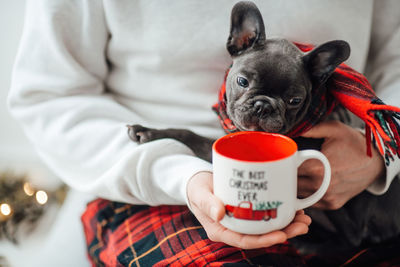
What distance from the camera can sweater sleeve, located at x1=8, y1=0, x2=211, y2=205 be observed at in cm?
95

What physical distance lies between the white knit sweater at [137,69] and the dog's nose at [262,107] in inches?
8.1

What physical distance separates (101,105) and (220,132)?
33 cm

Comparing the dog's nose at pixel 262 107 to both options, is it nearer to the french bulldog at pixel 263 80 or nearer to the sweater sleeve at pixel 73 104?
the french bulldog at pixel 263 80

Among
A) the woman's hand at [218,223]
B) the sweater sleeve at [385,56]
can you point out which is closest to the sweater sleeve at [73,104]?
the woman's hand at [218,223]


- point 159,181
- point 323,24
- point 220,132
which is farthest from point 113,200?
point 323,24

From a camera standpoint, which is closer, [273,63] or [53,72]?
[273,63]

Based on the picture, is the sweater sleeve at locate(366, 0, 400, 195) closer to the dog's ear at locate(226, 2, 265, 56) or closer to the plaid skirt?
the plaid skirt

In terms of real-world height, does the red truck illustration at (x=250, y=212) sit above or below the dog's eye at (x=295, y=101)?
below

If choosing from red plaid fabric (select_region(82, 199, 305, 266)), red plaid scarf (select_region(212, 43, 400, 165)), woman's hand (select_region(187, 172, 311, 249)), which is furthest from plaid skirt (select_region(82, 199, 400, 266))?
red plaid scarf (select_region(212, 43, 400, 165))

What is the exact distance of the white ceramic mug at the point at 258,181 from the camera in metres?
0.58

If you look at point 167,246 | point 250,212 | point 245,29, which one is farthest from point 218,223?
point 245,29

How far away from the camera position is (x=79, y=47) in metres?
1.01

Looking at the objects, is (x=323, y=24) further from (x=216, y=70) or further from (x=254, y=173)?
(x=254, y=173)

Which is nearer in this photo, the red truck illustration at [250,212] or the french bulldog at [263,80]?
the red truck illustration at [250,212]
